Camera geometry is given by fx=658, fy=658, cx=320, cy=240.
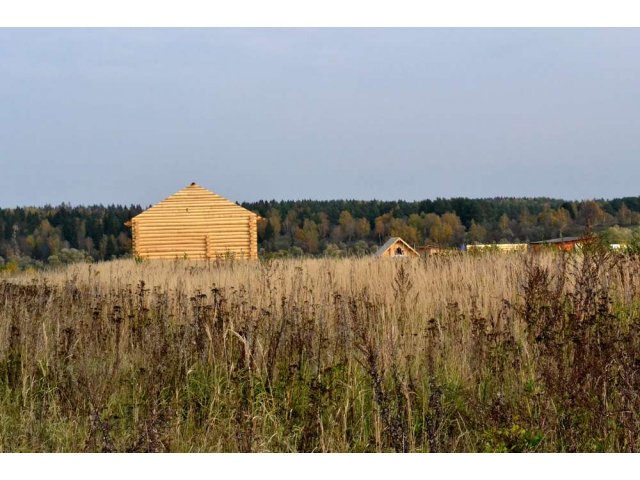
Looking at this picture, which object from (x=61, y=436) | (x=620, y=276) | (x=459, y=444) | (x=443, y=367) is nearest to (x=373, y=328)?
(x=443, y=367)

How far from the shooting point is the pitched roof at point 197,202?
1217 inches

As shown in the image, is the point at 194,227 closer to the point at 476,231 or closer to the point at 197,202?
the point at 197,202

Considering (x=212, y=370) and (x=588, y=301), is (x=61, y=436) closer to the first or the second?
(x=212, y=370)

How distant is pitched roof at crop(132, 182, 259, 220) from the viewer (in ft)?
101

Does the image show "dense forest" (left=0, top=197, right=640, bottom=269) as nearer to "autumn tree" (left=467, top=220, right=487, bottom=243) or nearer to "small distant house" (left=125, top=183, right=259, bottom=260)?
"autumn tree" (left=467, top=220, right=487, bottom=243)

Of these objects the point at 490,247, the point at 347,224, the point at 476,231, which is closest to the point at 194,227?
the point at 490,247

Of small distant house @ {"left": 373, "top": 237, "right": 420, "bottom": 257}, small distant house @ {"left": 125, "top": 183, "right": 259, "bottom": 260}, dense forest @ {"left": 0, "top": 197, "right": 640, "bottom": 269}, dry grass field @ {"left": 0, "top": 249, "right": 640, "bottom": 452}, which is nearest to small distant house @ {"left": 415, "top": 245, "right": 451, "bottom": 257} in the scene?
small distant house @ {"left": 373, "top": 237, "right": 420, "bottom": 257}

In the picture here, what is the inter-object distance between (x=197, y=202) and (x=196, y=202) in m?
0.05

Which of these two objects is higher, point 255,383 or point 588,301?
point 588,301

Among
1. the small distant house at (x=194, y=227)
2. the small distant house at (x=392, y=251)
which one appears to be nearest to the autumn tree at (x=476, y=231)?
the small distant house at (x=392, y=251)

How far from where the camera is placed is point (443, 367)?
16.4ft

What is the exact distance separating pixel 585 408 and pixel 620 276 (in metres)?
4.53

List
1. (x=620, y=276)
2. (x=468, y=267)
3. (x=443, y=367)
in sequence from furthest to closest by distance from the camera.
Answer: (x=468, y=267) → (x=620, y=276) → (x=443, y=367)

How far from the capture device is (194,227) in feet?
101
